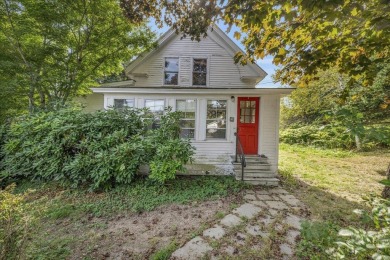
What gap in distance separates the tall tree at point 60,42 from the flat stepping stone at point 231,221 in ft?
23.6

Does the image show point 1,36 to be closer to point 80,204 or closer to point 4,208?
point 80,204

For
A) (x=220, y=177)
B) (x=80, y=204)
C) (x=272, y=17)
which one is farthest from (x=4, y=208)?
(x=220, y=177)

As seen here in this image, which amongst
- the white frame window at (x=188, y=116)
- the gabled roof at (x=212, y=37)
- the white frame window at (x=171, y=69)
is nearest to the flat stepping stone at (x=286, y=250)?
the white frame window at (x=188, y=116)

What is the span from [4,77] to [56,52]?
2120mm

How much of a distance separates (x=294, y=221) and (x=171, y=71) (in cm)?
709

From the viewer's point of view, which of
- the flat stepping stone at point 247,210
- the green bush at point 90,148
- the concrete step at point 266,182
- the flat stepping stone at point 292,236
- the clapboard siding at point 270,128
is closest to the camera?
the flat stepping stone at point 292,236

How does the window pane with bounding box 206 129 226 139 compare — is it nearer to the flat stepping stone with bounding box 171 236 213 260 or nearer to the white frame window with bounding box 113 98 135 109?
the white frame window with bounding box 113 98 135 109

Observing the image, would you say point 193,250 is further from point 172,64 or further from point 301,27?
point 172,64

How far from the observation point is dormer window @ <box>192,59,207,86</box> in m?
8.39

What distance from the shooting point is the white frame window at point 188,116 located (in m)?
7.27

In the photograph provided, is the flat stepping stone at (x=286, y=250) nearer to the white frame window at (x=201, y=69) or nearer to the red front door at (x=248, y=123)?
the red front door at (x=248, y=123)

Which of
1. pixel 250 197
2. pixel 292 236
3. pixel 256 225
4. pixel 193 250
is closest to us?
pixel 193 250

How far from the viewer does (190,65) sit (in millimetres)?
8344

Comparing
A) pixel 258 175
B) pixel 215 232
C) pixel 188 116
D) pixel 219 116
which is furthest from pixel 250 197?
pixel 188 116
